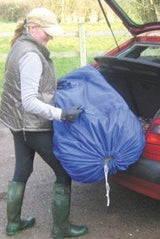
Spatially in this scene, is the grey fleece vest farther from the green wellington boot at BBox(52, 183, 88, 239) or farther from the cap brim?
the green wellington boot at BBox(52, 183, 88, 239)

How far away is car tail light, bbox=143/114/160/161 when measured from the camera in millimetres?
3465

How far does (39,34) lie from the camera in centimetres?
340

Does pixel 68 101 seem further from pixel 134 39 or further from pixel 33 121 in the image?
pixel 134 39

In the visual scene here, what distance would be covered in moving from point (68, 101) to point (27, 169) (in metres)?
0.70

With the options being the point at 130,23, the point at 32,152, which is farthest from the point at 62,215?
the point at 130,23

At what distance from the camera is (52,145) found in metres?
3.53

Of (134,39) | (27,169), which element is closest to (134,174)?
(27,169)

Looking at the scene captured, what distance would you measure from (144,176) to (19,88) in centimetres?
113

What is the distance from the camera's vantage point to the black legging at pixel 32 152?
3.53 metres

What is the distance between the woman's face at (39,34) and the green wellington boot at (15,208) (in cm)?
118

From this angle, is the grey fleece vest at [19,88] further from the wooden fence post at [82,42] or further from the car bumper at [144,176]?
the wooden fence post at [82,42]

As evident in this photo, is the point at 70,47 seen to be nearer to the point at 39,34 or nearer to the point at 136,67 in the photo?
the point at 136,67

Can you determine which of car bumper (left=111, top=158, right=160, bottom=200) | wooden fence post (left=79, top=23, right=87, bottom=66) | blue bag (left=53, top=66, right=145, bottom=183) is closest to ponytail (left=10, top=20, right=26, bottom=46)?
blue bag (left=53, top=66, right=145, bottom=183)

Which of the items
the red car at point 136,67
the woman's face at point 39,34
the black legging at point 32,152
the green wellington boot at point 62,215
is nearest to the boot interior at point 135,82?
the red car at point 136,67
